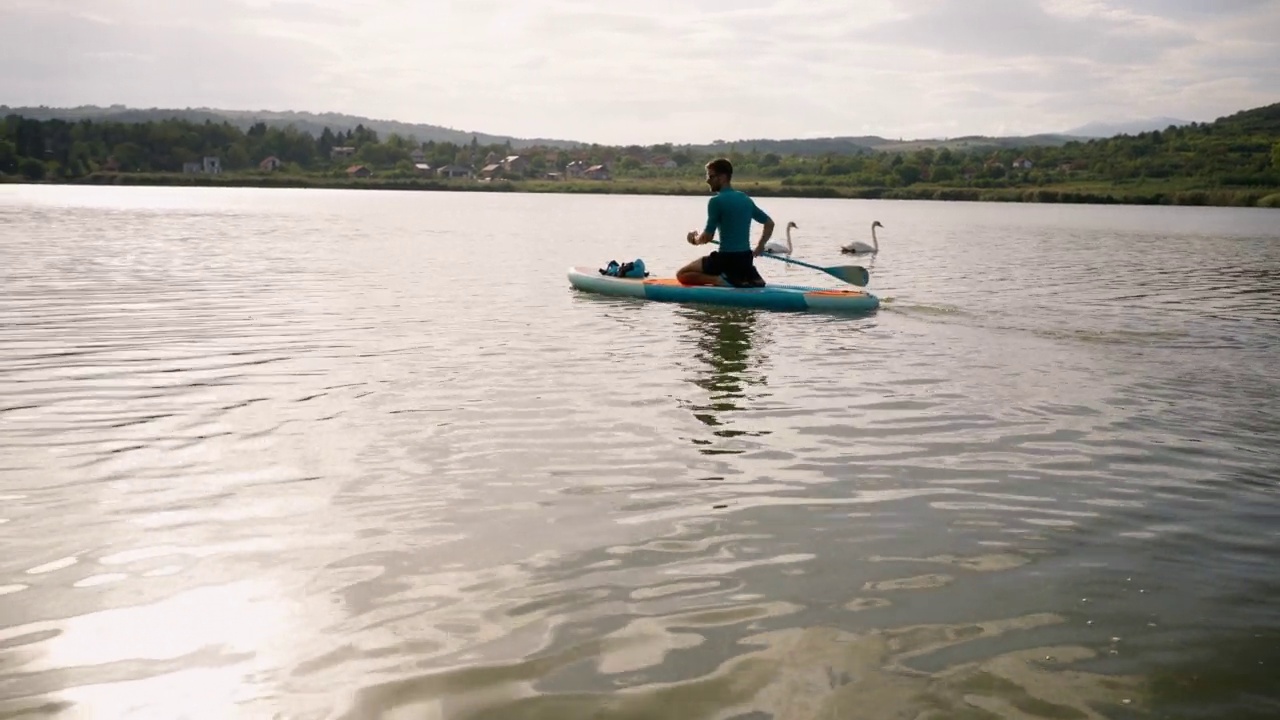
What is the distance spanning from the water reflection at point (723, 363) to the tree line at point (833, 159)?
11570cm

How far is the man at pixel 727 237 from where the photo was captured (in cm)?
1681

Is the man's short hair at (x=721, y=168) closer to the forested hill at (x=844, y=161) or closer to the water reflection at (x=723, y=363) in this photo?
the water reflection at (x=723, y=363)

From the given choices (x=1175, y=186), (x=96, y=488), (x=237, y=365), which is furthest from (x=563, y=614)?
(x=1175, y=186)

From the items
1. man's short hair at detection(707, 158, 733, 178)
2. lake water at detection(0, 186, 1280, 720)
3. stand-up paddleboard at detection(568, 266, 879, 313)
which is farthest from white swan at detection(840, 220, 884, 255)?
lake water at detection(0, 186, 1280, 720)

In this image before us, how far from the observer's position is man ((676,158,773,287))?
1681 cm

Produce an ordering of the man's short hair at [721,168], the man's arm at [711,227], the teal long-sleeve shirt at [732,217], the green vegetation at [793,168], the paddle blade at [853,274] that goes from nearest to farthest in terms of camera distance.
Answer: the man's short hair at [721,168], the man's arm at [711,227], the teal long-sleeve shirt at [732,217], the paddle blade at [853,274], the green vegetation at [793,168]

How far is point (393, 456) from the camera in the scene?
25.4ft

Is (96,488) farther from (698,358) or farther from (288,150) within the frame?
(288,150)

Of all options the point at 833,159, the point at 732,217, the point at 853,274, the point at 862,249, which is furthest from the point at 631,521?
the point at 833,159

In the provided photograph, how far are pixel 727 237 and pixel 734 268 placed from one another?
22.8 inches

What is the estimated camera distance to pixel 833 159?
159 metres

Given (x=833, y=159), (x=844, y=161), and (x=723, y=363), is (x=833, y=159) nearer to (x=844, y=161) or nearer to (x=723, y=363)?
(x=844, y=161)

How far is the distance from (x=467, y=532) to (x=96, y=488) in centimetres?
273

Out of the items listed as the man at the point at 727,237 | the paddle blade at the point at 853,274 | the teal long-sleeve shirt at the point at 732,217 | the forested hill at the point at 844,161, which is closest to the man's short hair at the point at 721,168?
the man at the point at 727,237
